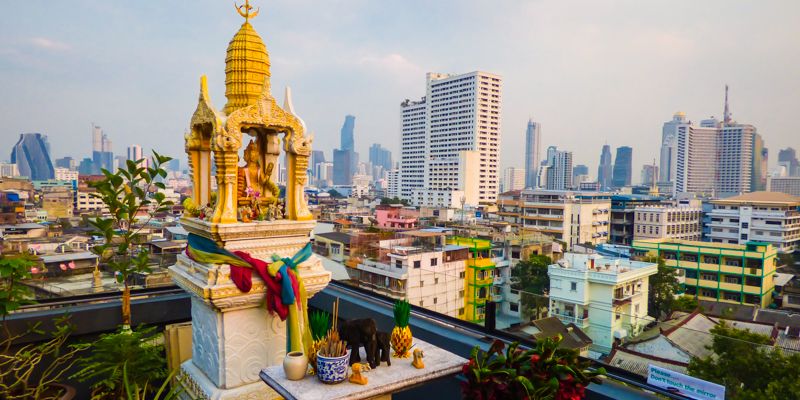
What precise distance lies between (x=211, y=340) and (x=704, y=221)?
36.7 meters

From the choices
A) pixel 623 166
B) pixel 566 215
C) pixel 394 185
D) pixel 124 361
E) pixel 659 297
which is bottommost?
pixel 566 215

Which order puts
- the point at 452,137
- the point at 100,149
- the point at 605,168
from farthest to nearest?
the point at 605,168, the point at 452,137, the point at 100,149

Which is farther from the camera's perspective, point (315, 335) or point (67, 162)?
point (67, 162)

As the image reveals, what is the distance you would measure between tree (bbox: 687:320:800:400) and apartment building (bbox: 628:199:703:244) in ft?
107

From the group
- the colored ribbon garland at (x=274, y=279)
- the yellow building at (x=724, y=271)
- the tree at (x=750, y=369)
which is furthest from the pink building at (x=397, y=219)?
the tree at (x=750, y=369)

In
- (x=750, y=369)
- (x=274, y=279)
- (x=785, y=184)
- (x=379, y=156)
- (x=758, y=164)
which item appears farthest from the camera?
(x=379, y=156)

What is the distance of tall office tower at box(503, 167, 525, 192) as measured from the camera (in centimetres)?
11056

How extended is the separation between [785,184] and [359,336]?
195ft

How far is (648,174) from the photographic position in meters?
101

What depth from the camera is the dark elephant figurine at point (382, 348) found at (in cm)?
147

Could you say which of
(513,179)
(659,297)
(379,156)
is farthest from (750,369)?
(379,156)

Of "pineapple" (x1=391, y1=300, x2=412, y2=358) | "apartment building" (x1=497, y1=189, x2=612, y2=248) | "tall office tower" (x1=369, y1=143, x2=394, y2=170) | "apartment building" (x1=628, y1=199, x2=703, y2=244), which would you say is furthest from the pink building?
"tall office tower" (x1=369, y1=143, x2=394, y2=170)

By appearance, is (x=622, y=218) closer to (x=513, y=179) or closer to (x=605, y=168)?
(x=513, y=179)

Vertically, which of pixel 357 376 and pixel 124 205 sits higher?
pixel 124 205
